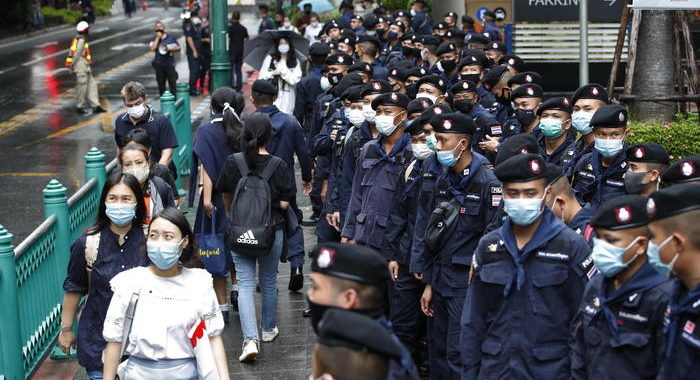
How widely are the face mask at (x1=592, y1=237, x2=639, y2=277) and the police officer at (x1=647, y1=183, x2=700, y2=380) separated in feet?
0.96

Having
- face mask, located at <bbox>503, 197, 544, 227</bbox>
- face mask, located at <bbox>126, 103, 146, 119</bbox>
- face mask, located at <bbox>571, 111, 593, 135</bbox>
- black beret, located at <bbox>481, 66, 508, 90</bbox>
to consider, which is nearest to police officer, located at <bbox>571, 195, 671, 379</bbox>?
face mask, located at <bbox>503, 197, 544, 227</bbox>

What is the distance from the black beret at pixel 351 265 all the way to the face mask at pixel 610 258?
131 centimetres

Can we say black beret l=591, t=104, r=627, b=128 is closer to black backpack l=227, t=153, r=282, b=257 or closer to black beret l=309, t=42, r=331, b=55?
black backpack l=227, t=153, r=282, b=257

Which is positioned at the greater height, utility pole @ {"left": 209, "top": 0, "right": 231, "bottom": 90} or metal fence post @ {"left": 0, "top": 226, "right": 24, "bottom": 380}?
utility pole @ {"left": 209, "top": 0, "right": 231, "bottom": 90}

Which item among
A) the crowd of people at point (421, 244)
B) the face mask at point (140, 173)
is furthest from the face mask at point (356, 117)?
the face mask at point (140, 173)

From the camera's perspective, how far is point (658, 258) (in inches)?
183

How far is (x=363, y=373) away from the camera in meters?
3.68

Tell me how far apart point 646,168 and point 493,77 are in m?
4.09

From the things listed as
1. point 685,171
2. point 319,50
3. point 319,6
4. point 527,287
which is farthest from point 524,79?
point 319,6

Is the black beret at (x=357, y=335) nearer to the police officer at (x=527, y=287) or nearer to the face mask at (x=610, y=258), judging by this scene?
the face mask at (x=610, y=258)

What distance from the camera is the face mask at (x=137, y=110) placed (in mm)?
10815

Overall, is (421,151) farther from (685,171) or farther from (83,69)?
(83,69)

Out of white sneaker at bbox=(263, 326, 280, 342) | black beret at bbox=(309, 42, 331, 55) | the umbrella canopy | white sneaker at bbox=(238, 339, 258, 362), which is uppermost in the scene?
the umbrella canopy

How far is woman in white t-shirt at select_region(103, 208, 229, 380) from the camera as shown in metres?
5.78
